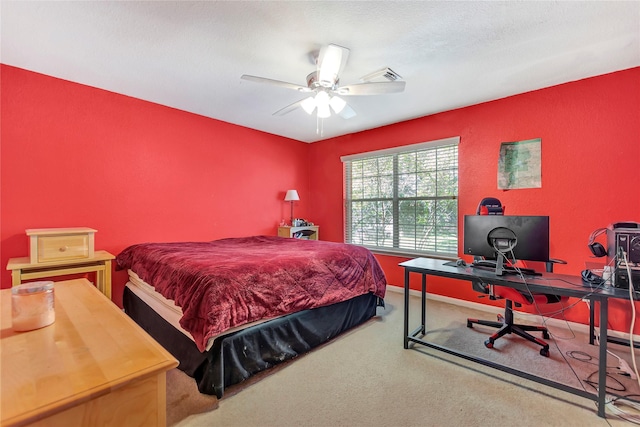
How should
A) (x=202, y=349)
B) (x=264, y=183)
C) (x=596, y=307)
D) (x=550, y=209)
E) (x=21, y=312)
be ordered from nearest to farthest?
(x=21, y=312), (x=202, y=349), (x=596, y=307), (x=550, y=209), (x=264, y=183)

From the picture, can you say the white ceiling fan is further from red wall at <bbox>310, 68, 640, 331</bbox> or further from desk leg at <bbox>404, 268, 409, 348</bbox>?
desk leg at <bbox>404, 268, 409, 348</bbox>

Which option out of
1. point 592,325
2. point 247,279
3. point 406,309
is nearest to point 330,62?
point 247,279

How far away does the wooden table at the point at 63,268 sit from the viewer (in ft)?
7.30

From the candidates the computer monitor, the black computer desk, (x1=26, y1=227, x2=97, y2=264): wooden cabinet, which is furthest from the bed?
the computer monitor

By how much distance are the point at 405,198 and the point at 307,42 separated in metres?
2.56

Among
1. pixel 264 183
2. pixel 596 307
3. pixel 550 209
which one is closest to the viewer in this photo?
pixel 596 307

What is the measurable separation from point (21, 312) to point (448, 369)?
7.90 ft

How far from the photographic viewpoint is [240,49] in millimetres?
2236

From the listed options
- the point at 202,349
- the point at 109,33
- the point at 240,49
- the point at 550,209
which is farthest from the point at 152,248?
the point at 550,209

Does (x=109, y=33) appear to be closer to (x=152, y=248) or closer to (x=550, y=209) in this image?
(x=152, y=248)

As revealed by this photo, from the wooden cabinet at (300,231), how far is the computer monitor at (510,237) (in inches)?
113

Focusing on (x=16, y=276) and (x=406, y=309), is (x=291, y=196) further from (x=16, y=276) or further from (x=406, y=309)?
(x=16, y=276)

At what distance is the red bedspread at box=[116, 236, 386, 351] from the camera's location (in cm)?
176

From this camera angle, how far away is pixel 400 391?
1.84 m
